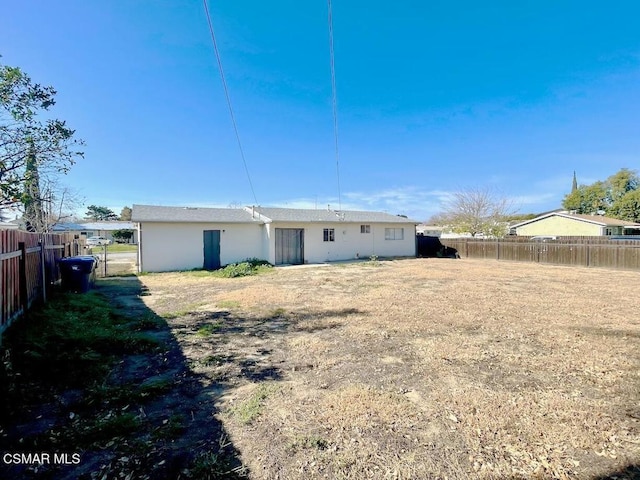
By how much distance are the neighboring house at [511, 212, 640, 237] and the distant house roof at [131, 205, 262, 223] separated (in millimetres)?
29044

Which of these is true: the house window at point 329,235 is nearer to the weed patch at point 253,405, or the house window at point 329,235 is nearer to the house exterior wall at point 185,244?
the house exterior wall at point 185,244

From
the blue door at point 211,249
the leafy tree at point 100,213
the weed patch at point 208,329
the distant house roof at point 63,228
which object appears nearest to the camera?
the weed patch at point 208,329

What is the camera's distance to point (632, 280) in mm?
11484

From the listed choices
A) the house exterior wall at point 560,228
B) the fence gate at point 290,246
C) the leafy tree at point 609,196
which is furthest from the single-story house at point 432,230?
the fence gate at point 290,246

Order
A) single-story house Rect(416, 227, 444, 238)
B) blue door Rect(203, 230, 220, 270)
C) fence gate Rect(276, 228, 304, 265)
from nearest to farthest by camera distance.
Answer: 1. blue door Rect(203, 230, 220, 270)
2. fence gate Rect(276, 228, 304, 265)
3. single-story house Rect(416, 227, 444, 238)

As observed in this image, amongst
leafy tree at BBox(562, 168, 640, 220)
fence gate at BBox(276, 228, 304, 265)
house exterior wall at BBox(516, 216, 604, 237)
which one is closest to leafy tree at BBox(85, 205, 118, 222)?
fence gate at BBox(276, 228, 304, 265)

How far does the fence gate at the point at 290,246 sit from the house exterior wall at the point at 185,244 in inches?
49.2

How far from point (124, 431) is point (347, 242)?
57.4 feet

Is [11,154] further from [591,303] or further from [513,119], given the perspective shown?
[513,119]

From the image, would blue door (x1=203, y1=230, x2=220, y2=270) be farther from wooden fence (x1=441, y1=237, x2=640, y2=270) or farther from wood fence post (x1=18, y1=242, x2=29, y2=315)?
wooden fence (x1=441, y1=237, x2=640, y2=270)

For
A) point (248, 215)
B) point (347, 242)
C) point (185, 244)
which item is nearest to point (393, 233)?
point (347, 242)

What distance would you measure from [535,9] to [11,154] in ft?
49.0

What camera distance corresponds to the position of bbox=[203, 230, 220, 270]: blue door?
51.0 ft

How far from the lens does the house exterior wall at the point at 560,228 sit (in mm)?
27702
